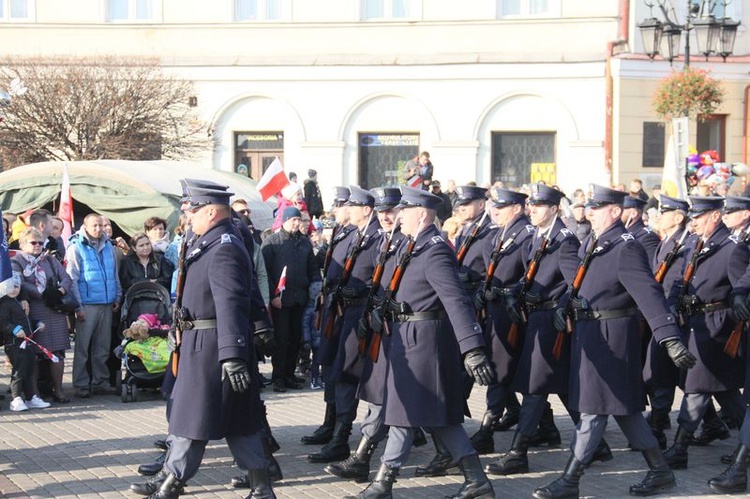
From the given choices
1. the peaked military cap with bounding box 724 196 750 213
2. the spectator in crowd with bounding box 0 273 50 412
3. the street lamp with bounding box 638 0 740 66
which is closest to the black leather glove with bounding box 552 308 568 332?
the peaked military cap with bounding box 724 196 750 213

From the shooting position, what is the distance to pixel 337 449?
8805 mm

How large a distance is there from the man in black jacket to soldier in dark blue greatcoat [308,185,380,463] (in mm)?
2503

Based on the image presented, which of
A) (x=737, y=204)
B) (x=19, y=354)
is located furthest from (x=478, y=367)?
(x=19, y=354)

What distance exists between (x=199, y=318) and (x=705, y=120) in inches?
843

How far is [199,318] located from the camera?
7.09 metres

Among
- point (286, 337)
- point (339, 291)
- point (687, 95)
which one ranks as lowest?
point (286, 337)

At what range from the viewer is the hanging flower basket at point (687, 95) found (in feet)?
74.0

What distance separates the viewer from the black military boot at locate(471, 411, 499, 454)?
356 inches

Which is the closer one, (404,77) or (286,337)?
(286,337)

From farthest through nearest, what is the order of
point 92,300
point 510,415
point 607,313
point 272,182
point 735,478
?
point 272,182, point 92,300, point 510,415, point 735,478, point 607,313

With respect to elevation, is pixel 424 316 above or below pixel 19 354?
above

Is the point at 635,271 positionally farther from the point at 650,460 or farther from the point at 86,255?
the point at 86,255

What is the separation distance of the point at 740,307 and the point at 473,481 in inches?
96.2

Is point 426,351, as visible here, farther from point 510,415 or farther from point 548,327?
point 510,415
